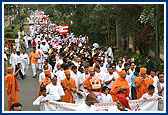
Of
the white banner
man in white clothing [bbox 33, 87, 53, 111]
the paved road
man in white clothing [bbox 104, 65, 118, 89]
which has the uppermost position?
man in white clothing [bbox 104, 65, 118, 89]

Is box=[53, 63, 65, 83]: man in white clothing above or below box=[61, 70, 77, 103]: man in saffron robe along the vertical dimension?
above

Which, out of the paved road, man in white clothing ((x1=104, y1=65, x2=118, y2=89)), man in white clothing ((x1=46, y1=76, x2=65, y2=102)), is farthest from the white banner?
the paved road

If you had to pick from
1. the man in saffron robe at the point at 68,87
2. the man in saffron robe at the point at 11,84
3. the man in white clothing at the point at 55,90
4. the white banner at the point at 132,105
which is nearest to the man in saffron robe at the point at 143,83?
the white banner at the point at 132,105

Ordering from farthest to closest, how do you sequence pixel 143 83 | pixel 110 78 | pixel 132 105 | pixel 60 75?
pixel 60 75 → pixel 110 78 → pixel 143 83 → pixel 132 105

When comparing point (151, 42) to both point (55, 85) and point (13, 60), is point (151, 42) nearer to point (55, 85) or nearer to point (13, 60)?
point (13, 60)

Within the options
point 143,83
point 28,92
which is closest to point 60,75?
point 28,92

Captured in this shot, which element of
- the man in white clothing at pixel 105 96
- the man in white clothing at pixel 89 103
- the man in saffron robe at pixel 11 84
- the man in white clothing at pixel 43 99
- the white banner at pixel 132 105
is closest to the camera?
the man in white clothing at pixel 89 103

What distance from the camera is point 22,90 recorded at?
40.8 ft

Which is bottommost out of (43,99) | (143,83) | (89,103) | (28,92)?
(28,92)

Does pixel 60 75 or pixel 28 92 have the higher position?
pixel 60 75

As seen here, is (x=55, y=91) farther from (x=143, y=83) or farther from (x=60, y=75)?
(x=143, y=83)

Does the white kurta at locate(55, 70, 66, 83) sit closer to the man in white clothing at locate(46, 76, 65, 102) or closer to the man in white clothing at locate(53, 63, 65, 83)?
the man in white clothing at locate(53, 63, 65, 83)

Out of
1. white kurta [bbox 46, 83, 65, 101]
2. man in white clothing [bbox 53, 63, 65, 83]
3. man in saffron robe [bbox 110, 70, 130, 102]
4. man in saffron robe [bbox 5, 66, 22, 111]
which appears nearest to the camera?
white kurta [bbox 46, 83, 65, 101]

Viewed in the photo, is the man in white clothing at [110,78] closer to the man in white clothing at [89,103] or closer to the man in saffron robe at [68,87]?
the man in saffron robe at [68,87]
